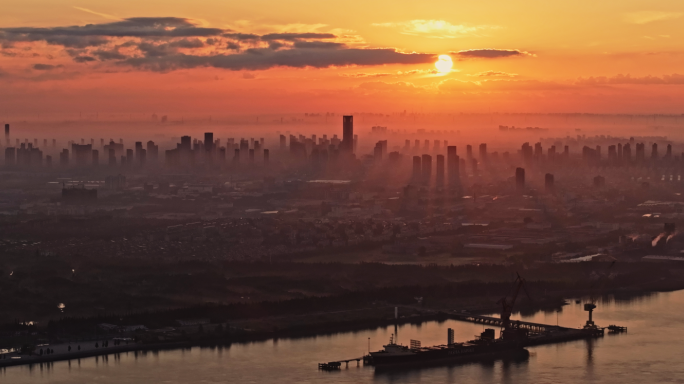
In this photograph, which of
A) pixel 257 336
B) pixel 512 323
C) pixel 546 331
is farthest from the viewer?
pixel 512 323

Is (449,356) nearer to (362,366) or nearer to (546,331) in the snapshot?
(362,366)

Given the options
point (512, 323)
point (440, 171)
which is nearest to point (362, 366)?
point (512, 323)

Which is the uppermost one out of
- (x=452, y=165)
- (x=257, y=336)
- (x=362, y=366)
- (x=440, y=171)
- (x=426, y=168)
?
(x=452, y=165)

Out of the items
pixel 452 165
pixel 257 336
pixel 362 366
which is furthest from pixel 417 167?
pixel 362 366

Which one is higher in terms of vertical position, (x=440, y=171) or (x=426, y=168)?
(x=426, y=168)

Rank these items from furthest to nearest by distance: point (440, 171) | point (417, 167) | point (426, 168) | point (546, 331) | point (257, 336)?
point (417, 167)
point (426, 168)
point (440, 171)
point (546, 331)
point (257, 336)

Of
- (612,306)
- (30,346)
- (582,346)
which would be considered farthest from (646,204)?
(30,346)

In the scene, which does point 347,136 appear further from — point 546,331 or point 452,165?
point 546,331

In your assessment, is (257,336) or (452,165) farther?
(452,165)

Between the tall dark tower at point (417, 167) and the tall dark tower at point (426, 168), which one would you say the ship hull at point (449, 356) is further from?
the tall dark tower at point (417, 167)
